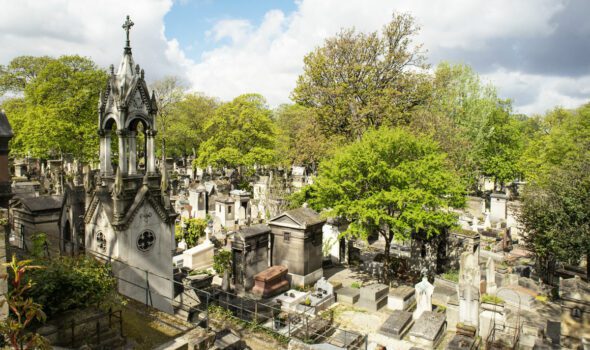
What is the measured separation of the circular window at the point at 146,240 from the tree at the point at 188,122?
40.2 m

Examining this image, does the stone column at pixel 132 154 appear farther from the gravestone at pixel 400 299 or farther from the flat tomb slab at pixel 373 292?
the gravestone at pixel 400 299

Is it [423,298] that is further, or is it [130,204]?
[423,298]

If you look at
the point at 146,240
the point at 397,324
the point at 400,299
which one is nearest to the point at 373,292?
the point at 400,299

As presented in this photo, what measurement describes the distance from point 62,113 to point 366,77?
24609 millimetres

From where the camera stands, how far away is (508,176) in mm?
42281

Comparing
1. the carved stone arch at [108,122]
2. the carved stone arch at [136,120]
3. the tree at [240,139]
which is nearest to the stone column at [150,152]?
the carved stone arch at [136,120]

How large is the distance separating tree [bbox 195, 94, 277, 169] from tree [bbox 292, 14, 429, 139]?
51.8ft

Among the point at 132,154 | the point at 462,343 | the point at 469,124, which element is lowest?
the point at 462,343

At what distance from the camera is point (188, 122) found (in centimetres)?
5516

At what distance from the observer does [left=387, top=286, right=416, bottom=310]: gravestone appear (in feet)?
51.7

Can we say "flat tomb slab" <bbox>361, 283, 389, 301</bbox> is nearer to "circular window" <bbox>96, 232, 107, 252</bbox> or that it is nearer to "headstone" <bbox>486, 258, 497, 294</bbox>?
"headstone" <bbox>486, 258, 497, 294</bbox>

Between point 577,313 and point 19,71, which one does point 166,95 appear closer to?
point 19,71

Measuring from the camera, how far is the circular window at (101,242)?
11.3 metres

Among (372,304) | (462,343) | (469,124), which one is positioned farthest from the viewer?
(469,124)
